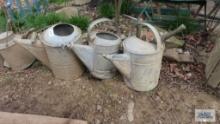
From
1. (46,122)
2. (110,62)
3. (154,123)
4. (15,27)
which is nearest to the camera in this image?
(46,122)

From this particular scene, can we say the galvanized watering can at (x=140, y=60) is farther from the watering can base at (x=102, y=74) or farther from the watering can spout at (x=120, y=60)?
the watering can base at (x=102, y=74)

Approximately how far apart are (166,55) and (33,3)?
2.03 metres

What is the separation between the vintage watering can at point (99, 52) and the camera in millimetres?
2564

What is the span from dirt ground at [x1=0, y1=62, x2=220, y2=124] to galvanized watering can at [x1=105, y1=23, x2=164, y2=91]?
6.1 inches

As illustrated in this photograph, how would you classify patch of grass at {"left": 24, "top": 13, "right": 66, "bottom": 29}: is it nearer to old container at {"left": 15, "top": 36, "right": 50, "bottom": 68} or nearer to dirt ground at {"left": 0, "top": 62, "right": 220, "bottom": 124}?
old container at {"left": 15, "top": 36, "right": 50, "bottom": 68}

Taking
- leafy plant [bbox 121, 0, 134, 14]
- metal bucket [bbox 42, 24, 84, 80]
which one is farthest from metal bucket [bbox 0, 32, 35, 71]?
leafy plant [bbox 121, 0, 134, 14]

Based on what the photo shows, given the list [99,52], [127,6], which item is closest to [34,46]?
[99,52]

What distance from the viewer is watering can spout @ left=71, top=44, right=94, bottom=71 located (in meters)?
2.58

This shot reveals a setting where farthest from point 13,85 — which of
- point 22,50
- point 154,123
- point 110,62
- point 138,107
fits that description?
point 154,123

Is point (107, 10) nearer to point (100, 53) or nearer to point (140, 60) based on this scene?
point (100, 53)

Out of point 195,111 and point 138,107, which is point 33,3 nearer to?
point 138,107

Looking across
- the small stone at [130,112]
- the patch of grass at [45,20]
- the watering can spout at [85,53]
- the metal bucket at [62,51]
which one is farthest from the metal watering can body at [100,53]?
the patch of grass at [45,20]

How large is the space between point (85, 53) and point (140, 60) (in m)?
0.53

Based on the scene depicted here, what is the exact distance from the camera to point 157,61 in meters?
2.52
